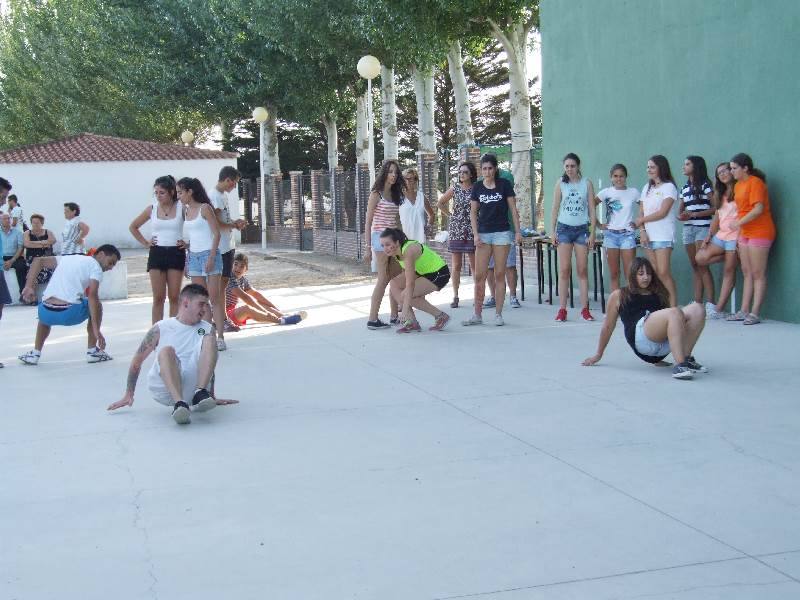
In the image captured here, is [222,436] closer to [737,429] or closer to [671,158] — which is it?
[737,429]

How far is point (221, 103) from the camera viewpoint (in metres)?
40.0

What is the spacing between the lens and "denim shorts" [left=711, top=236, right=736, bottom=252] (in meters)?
11.4

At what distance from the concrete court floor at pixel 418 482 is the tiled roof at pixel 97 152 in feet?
104

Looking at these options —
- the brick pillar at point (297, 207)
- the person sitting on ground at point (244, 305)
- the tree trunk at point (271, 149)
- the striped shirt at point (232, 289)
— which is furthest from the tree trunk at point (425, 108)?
the striped shirt at point (232, 289)

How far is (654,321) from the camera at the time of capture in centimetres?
839

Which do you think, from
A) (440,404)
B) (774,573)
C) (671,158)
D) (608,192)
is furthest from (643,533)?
(671,158)

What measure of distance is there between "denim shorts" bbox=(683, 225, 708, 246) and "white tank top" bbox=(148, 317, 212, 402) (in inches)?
253

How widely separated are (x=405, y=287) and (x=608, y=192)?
2.69m

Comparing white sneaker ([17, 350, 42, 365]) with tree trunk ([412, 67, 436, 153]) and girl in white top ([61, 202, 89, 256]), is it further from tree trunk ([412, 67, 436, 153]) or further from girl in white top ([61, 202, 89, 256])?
tree trunk ([412, 67, 436, 153])

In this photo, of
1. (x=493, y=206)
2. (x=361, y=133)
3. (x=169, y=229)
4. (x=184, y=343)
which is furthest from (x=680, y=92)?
(x=361, y=133)

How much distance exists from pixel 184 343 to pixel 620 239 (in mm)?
6496

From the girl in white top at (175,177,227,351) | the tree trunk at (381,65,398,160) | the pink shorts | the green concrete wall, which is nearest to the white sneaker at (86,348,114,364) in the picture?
the girl in white top at (175,177,227,351)

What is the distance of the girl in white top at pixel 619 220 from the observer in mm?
12250

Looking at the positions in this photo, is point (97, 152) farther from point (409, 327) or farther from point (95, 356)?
point (95, 356)
